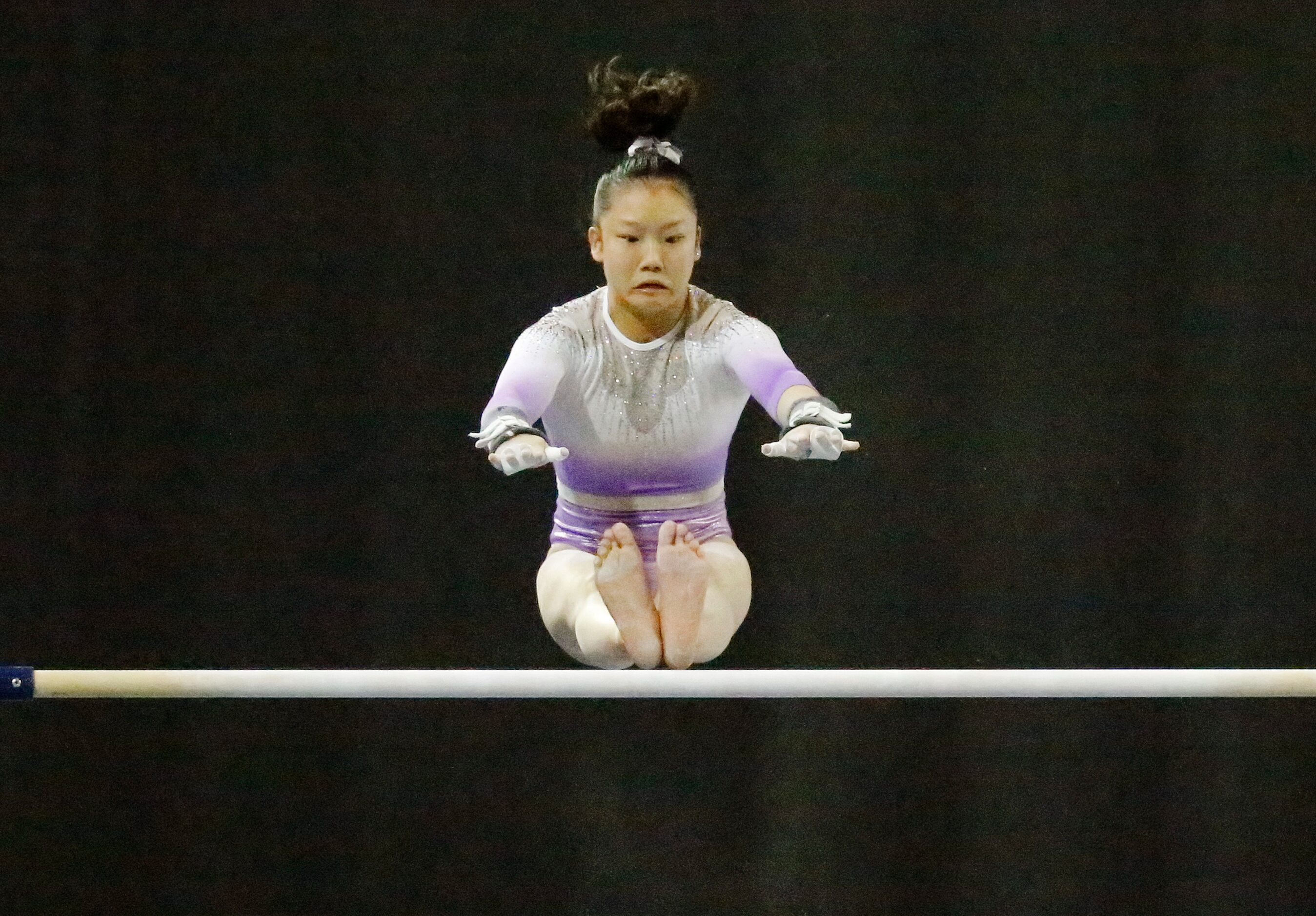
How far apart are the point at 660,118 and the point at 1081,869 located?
1563mm

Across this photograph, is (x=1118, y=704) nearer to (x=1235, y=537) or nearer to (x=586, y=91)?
(x=1235, y=537)

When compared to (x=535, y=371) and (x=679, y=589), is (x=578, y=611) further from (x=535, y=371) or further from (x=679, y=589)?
(x=535, y=371)

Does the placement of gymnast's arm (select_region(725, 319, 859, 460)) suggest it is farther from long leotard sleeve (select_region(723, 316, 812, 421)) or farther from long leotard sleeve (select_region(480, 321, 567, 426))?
long leotard sleeve (select_region(480, 321, 567, 426))

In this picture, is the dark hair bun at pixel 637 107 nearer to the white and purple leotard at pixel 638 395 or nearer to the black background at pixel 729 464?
the white and purple leotard at pixel 638 395

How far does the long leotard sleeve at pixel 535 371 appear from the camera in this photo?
177cm

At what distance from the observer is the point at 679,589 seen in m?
1.75

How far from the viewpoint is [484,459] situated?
2.56m

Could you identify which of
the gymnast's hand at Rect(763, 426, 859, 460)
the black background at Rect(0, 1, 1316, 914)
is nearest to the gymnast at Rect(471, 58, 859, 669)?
the gymnast's hand at Rect(763, 426, 859, 460)

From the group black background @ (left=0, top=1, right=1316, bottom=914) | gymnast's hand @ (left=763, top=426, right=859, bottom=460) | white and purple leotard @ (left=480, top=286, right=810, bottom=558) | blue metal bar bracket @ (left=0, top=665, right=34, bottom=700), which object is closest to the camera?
gymnast's hand @ (left=763, top=426, right=859, bottom=460)

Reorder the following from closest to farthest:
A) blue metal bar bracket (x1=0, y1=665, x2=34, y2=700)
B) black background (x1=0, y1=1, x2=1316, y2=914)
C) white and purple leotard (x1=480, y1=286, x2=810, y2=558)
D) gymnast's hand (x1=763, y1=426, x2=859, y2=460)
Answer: gymnast's hand (x1=763, y1=426, x2=859, y2=460), blue metal bar bracket (x1=0, y1=665, x2=34, y2=700), white and purple leotard (x1=480, y1=286, x2=810, y2=558), black background (x1=0, y1=1, x2=1316, y2=914)

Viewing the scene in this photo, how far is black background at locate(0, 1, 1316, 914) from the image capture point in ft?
7.86

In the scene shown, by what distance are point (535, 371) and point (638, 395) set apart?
15cm

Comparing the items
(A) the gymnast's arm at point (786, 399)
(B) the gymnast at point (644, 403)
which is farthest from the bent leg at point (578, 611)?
(A) the gymnast's arm at point (786, 399)

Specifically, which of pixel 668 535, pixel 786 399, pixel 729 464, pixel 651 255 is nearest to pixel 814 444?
pixel 786 399
